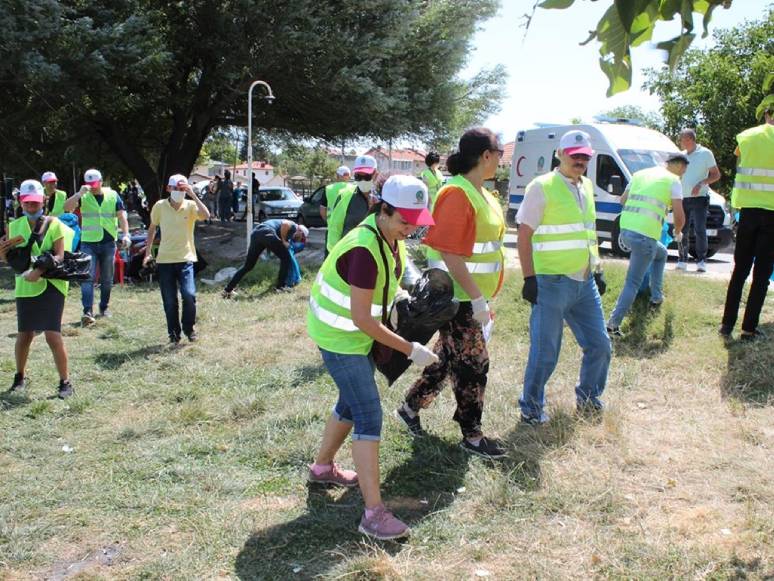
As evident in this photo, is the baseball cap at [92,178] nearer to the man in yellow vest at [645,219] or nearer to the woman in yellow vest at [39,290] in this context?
the woman in yellow vest at [39,290]

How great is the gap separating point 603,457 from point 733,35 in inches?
967

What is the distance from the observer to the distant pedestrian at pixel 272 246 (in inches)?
455

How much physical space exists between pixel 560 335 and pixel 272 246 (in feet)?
24.8

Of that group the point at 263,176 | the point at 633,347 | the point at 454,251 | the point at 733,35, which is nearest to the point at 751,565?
the point at 454,251

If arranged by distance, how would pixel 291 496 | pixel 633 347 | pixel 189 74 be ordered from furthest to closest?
pixel 189 74 → pixel 633 347 → pixel 291 496

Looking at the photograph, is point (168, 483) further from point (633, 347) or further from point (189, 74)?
point (189, 74)

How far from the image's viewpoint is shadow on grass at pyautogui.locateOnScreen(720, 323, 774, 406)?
5387mm

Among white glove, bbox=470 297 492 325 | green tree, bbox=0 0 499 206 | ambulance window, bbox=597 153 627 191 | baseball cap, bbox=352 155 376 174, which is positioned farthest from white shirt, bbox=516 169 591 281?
green tree, bbox=0 0 499 206

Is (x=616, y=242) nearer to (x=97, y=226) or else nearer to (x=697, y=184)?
(x=697, y=184)

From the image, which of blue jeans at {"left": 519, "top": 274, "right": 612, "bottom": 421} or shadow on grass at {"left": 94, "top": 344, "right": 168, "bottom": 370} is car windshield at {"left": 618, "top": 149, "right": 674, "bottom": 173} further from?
blue jeans at {"left": 519, "top": 274, "right": 612, "bottom": 421}

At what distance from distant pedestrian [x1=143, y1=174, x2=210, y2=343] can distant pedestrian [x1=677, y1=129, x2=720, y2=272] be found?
5794 millimetres

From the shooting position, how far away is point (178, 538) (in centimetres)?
360

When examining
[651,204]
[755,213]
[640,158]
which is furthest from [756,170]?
[640,158]

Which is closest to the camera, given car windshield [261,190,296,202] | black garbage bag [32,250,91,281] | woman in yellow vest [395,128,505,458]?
woman in yellow vest [395,128,505,458]
